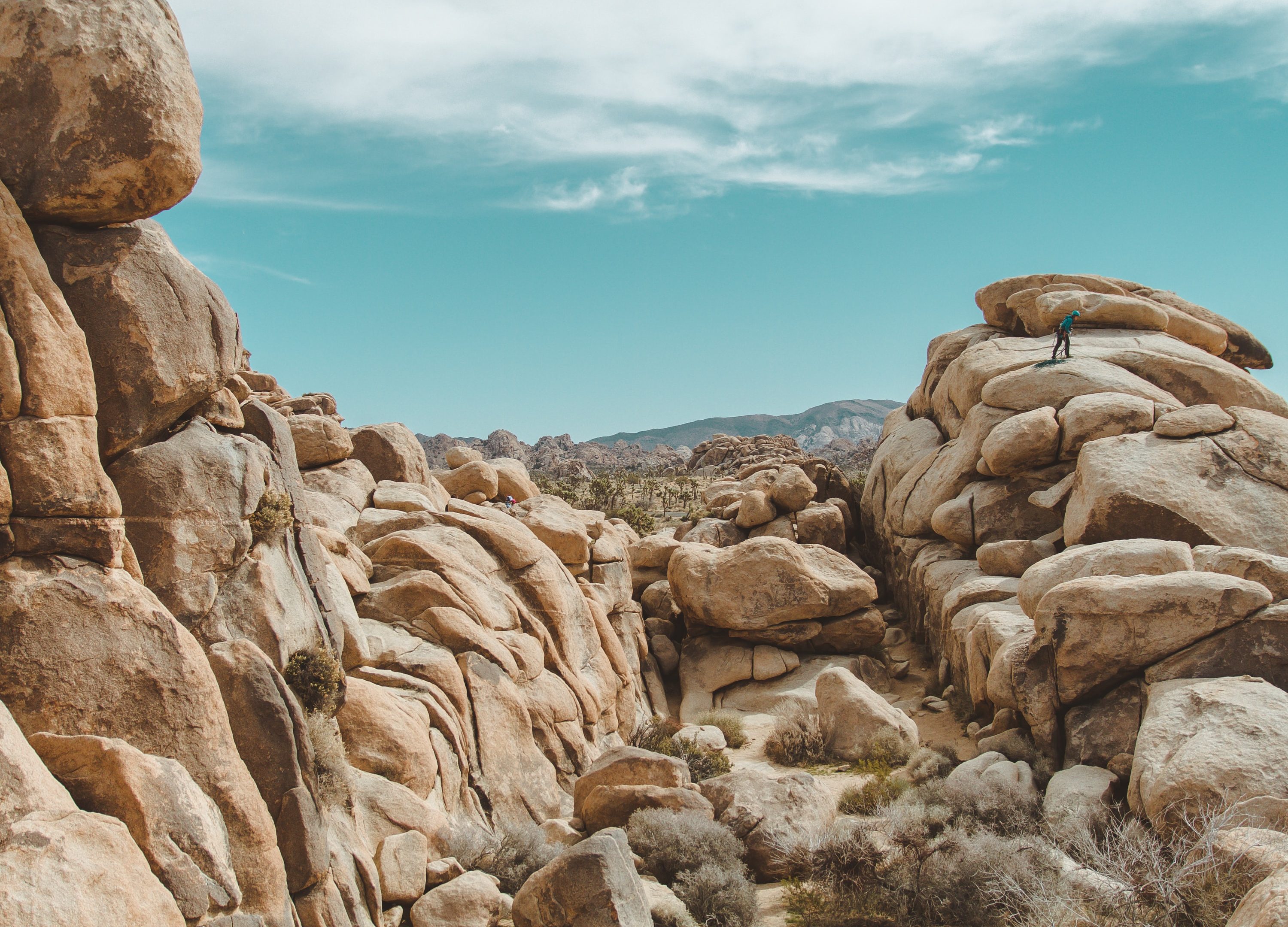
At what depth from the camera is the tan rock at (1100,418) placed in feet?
77.1

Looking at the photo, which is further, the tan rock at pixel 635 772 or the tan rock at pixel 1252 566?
the tan rock at pixel 1252 566

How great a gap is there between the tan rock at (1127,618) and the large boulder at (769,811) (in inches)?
193

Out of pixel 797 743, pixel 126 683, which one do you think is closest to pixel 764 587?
pixel 797 743

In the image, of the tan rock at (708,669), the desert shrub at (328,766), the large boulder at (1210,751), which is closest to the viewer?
the desert shrub at (328,766)

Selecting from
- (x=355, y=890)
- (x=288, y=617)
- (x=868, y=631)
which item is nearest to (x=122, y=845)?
(x=355, y=890)

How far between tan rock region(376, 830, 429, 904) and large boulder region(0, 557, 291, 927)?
2.29 meters

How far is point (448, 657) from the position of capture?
1512 centimetres

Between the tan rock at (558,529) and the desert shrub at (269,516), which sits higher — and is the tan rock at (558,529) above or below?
below

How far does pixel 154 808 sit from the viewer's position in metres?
7.50

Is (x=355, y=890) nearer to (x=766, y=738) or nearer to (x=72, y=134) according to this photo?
(x=72, y=134)

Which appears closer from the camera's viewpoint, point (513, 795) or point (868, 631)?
point (513, 795)

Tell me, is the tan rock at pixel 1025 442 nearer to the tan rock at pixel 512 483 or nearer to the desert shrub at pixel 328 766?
the tan rock at pixel 512 483

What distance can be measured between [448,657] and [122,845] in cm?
833

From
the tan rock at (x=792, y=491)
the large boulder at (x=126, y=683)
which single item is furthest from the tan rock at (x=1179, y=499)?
the large boulder at (x=126, y=683)
